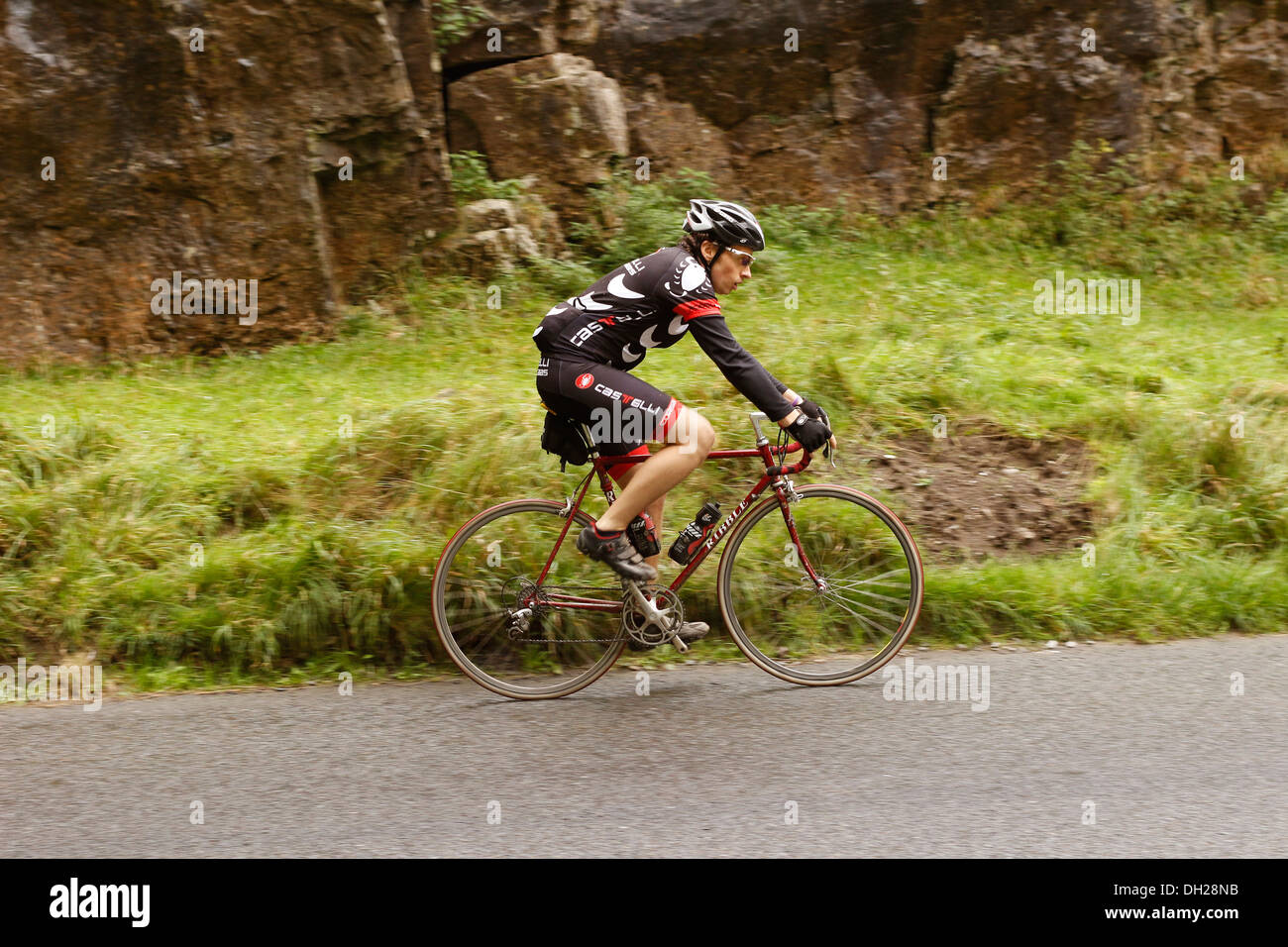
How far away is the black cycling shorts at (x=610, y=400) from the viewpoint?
5109mm

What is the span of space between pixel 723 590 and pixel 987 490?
229 cm

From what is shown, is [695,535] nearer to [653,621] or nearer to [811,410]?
[653,621]

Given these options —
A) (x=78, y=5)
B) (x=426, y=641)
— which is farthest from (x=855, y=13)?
(x=426, y=641)

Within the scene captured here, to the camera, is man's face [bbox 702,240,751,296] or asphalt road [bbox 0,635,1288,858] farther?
man's face [bbox 702,240,751,296]

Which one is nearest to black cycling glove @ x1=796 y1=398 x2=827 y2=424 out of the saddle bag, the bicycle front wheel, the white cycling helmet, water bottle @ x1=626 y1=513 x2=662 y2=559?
the bicycle front wheel

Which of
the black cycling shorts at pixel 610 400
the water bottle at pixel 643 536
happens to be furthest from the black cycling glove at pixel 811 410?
the water bottle at pixel 643 536

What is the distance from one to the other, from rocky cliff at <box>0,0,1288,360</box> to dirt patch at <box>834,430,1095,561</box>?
18.6 feet

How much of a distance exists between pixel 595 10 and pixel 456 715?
9765 mm

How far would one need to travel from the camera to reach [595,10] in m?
12.9

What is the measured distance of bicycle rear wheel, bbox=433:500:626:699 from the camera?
5457 mm

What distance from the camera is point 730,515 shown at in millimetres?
5496

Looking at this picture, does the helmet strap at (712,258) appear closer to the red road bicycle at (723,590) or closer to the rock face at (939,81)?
the red road bicycle at (723,590)

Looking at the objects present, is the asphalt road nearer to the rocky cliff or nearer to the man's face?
the man's face

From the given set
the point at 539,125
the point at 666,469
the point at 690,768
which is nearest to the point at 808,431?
the point at 666,469
